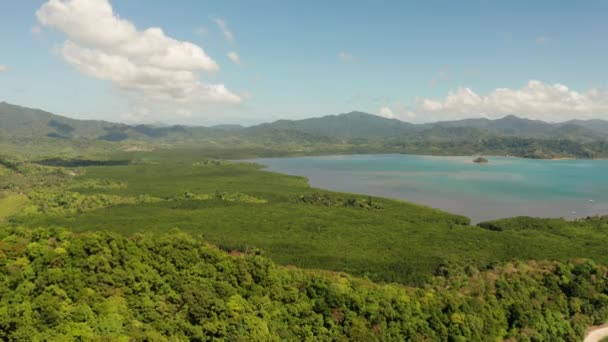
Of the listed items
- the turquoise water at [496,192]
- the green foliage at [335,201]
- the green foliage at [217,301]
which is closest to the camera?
the green foliage at [217,301]

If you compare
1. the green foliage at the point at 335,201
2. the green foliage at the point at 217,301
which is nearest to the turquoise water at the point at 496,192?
the green foliage at the point at 335,201

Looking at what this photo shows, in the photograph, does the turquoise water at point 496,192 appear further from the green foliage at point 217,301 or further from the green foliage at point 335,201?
the green foliage at point 217,301

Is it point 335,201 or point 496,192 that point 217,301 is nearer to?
point 335,201

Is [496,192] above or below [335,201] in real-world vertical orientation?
above

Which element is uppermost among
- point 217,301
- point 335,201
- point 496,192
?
point 217,301

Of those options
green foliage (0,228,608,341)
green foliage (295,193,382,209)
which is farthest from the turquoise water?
green foliage (0,228,608,341)

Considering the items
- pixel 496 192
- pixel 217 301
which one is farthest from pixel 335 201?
pixel 217 301

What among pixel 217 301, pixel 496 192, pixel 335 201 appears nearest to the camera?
pixel 217 301

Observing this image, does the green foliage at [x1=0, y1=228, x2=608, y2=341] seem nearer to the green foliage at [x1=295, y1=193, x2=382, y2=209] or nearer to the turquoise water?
the green foliage at [x1=295, y1=193, x2=382, y2=209]

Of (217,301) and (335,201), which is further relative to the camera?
(335,201)
